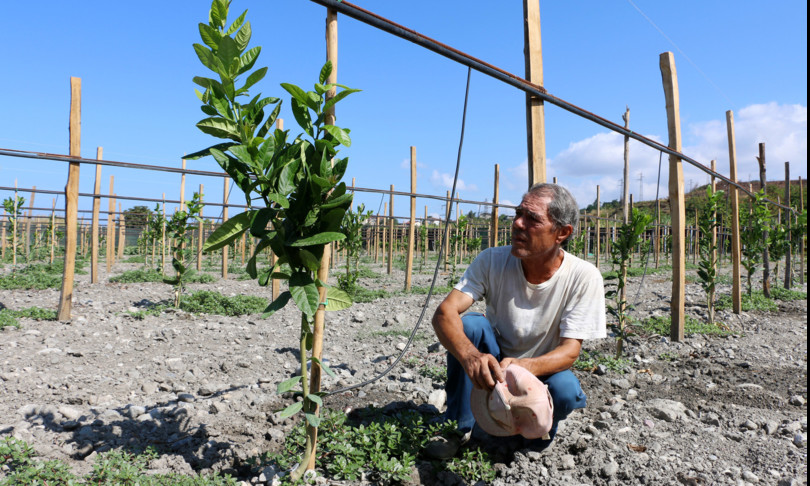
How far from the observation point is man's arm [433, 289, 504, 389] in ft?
7.02

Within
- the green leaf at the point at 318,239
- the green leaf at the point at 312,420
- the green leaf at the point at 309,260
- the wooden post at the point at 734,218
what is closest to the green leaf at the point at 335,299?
the green leaf at the point at 309,260

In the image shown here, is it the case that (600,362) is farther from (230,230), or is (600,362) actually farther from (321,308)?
(230,230)

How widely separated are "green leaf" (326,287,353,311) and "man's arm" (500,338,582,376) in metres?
0.75

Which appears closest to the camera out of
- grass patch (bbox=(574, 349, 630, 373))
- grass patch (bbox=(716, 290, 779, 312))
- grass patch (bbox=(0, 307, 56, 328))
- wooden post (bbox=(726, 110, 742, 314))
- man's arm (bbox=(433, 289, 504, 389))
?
man's arm (bbox=(433, 289, 504, 389))

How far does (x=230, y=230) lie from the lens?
190 centimetres

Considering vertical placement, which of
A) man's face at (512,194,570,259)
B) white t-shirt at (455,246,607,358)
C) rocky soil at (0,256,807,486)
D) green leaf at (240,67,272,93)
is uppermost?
green leaf at (240,67,272,93)

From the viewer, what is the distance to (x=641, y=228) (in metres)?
4.28

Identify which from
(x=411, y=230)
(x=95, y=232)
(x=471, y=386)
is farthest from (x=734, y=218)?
(x=95, y=232)

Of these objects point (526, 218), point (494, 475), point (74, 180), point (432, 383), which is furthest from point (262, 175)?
point (74, 180)

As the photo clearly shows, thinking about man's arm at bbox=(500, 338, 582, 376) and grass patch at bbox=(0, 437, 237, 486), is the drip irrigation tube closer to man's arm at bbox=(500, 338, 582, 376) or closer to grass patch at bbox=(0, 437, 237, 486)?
man's arm at bbox=(500, 338, 582, 376)

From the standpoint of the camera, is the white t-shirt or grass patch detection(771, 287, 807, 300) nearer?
the white t-shirt

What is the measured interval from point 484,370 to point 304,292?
33.5 inches

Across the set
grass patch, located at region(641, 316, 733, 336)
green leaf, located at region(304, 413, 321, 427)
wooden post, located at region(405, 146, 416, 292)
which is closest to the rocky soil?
grass patch, located at region(641, 316, 733, 336)

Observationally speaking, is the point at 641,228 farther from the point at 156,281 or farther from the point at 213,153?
the point at 156,281
